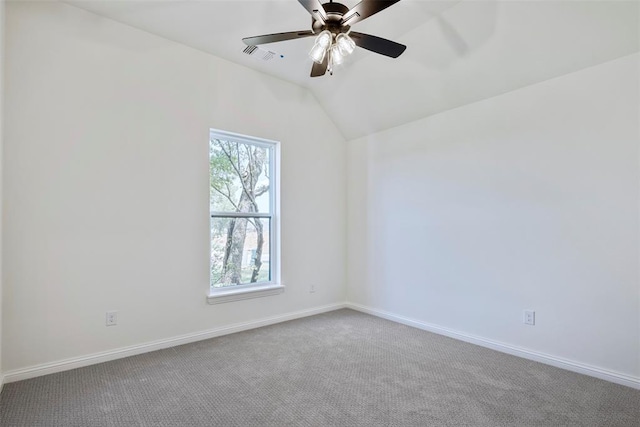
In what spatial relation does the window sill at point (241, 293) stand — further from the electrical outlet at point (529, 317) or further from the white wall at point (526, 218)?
the electrical outlet at point (529, 317)

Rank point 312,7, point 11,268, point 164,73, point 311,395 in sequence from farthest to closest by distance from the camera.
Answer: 1. point 164,73
2. point 11,268
3. point 311,395
4. point 312,7

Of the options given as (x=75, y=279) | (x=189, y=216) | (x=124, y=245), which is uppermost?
(x=189, y=216)

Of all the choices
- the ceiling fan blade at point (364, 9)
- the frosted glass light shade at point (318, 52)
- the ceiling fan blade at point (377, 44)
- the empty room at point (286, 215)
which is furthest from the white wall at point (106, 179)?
the ceiling fan blade at point (364, 9)

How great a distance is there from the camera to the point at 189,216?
3.35 m

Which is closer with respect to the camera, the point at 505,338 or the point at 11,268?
the point at 11,268

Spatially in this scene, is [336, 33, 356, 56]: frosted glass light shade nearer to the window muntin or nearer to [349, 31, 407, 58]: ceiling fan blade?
[349, 31, 407, 58]: ceiling fan blade

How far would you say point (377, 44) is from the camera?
225cm

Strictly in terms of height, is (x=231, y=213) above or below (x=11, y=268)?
above

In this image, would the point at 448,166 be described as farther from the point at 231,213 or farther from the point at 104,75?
the point at 104,75

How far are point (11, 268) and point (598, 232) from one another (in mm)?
4352

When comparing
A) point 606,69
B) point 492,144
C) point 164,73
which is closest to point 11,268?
point 164,73

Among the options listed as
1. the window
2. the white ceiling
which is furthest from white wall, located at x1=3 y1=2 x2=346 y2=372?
the white ceiling

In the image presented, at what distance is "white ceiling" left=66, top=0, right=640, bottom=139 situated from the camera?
2.47 meters

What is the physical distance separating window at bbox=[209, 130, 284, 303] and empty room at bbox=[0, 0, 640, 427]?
0.03 metres
